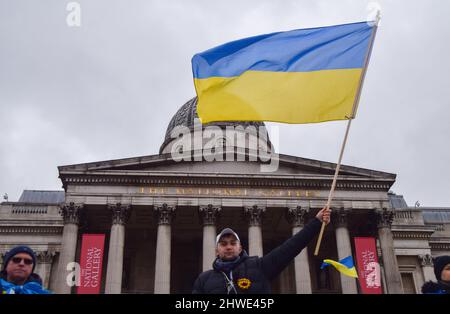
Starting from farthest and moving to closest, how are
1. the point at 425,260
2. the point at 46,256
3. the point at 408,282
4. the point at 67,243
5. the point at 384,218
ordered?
the point at 425,260 < the point at 408,282 < the point at 46,256 < the point at 384,218 < the point at 67,243

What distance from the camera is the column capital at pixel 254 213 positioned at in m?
31.2

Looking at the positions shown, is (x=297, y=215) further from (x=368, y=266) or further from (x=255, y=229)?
(x=368, y=266)

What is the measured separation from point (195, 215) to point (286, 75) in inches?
900

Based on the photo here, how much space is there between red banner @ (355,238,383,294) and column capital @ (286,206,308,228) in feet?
11.8

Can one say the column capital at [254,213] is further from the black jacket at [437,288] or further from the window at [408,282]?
the black jacket at [437,288]

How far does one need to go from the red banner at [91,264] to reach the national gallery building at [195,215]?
4.12ft

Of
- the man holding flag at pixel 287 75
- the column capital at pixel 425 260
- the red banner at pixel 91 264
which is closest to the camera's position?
the man holding flag at pixel 287 75

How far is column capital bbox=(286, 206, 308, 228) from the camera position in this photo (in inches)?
1234

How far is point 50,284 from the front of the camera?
34.8 meters

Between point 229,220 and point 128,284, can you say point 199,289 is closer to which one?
point 229,220

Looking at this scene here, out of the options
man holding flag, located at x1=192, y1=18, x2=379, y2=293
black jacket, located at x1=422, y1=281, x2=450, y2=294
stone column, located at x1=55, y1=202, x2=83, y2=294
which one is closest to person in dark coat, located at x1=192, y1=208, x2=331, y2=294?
black jacket, located at x1=422, y1=281, x2=450, y2=294

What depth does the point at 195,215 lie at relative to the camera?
3284 centimetres

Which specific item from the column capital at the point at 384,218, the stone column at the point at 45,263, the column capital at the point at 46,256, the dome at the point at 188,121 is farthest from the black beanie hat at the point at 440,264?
the dome at the point at 188,121

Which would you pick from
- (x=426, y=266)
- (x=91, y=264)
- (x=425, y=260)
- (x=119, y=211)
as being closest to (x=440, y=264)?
(x=91, y=264)
